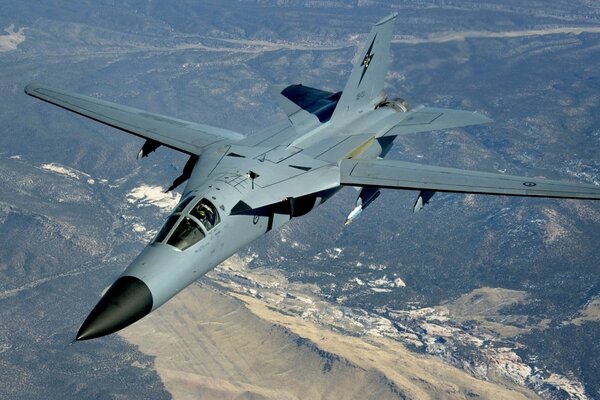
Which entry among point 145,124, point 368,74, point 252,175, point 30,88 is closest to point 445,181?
point 252,175

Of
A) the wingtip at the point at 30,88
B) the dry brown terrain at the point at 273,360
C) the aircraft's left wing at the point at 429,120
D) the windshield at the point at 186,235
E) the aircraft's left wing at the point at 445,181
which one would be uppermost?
the windshield at the point at 186,235

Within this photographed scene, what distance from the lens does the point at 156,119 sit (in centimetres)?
4622

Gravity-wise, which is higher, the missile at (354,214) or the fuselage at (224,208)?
the fuselage at (224,208)

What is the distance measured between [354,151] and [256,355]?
9851cm

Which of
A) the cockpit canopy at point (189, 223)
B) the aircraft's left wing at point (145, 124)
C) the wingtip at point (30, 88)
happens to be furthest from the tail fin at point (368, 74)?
the wingtip at point (30, 88)

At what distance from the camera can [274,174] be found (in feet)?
123

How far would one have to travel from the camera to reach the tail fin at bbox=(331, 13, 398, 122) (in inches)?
1923

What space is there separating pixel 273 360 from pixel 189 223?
350 ft

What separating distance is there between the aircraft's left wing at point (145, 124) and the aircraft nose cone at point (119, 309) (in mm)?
14492

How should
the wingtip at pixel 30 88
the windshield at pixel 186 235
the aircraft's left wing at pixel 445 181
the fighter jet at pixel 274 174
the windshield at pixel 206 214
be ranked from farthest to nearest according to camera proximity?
the wingtip at pixel 30 88 → the aircraft's left wing at pixel 445 181 → the windshield at pixel 206 214 → the windshield at pixel 186 235 → the fighter jet at pixel 274 174

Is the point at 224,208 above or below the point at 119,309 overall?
above

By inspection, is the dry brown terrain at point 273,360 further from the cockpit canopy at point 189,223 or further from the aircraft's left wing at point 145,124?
the cockpit canopy at point 189,223

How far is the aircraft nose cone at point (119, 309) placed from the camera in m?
26.1

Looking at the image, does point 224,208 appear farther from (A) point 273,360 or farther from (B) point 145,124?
(A) point 273,360
